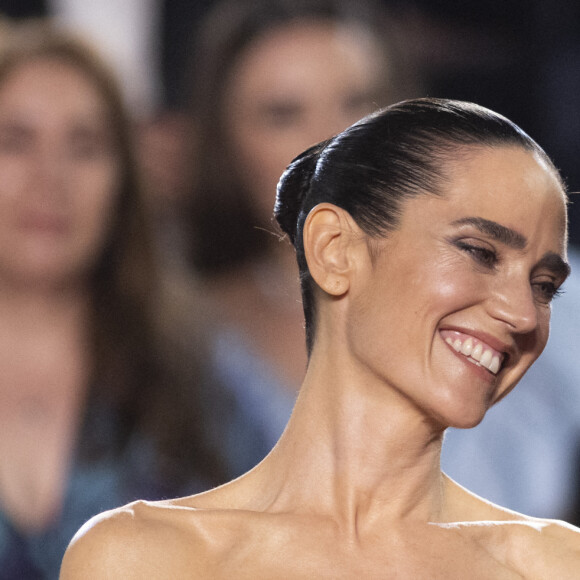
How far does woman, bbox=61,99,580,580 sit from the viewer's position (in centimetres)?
175

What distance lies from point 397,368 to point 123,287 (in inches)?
65.5

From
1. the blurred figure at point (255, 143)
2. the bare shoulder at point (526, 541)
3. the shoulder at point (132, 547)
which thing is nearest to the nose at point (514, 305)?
the bare shoulder at point (526, 541)

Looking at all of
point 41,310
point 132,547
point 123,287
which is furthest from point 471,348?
point 41,310

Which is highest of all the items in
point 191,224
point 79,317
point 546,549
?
point 191,224

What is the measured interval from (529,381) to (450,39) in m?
1.15

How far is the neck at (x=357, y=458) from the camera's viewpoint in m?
1.84

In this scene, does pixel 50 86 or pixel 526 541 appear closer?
pixel 526 541

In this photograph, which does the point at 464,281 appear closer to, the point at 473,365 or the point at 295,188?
the point at 473,365

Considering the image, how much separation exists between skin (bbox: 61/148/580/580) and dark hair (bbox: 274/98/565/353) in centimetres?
3

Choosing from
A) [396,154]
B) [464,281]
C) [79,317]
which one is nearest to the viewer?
[464,281]

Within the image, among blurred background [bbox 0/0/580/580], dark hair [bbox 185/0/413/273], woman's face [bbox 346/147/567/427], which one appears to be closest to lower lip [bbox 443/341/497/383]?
woman's face [bbox 346/147/567/427]

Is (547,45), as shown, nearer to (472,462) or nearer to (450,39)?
(450,39)

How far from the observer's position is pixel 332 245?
1.86 meters

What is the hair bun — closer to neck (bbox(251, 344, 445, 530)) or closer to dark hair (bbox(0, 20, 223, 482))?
neck (bbox(251, 344, 445, 530))
